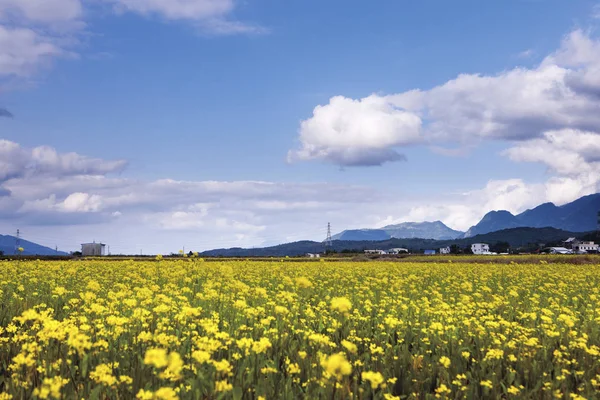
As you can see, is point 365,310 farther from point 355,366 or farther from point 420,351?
point 355,366

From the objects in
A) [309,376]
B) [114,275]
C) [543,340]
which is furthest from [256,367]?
[114,275]

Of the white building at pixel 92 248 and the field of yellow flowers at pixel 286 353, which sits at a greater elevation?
the white building at pixel 92 248

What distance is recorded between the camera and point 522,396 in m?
6.46

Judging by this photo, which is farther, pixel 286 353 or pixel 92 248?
pixel 92 248

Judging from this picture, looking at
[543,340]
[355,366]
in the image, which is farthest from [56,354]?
[543,340]

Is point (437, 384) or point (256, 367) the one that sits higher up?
point (256, 367)

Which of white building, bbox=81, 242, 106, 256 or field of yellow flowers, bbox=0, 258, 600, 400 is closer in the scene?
field of yellow flowers, bbox=0, 258, 600, 400

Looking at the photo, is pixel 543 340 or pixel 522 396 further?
pixel 543 340

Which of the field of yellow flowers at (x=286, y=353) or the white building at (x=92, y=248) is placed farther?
→ the white building at (x=92, y=248)

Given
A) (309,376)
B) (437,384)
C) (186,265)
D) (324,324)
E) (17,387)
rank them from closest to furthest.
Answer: (17,387), (309,376), (437,384), (324,324), (186,265)

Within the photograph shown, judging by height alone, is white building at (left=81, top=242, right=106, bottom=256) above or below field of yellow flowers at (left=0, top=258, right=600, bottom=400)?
above

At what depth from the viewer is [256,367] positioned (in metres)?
6.62

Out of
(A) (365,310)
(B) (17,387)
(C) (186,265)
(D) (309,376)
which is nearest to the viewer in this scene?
(B) (17,387)

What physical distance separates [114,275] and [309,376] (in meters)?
14.1
